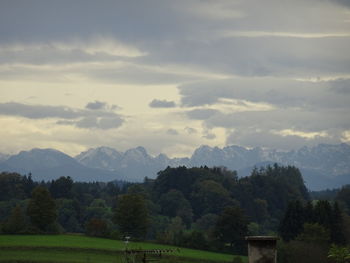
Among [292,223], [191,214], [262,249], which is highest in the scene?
[191,214]

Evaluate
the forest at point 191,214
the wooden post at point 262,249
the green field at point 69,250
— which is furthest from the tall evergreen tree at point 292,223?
the wooden post at point 262,249

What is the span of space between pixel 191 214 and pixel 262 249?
146819mm

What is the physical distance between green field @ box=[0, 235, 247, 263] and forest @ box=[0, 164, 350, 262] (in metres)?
6.08

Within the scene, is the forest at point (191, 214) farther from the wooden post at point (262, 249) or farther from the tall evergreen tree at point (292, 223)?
the wooden post at point (262, 249)

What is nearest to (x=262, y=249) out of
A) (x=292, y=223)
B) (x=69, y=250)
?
(x=69, y=250)

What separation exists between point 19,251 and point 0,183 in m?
98.6

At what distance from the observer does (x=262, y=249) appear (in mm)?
20703

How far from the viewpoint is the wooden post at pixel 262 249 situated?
20562 millimetres

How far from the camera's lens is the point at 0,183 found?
579 feet

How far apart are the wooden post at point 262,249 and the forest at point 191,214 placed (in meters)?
10.5

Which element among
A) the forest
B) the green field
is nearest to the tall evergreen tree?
the forest

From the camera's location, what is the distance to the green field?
77188 mm

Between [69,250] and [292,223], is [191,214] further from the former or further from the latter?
[69,250]

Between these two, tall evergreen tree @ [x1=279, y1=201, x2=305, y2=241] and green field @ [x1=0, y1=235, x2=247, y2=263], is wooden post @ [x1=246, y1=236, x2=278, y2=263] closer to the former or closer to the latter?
green field @ [x1=0, y1=235, x2=247, y2=263]
